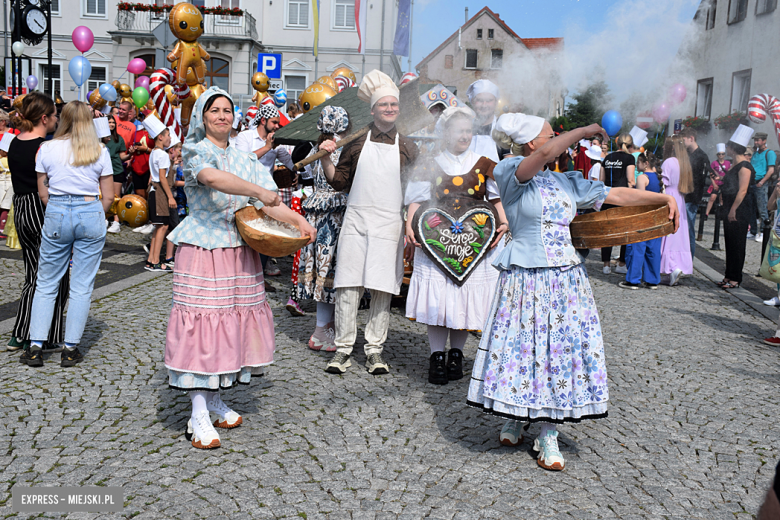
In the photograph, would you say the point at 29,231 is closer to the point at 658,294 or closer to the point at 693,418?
the point at 693,418

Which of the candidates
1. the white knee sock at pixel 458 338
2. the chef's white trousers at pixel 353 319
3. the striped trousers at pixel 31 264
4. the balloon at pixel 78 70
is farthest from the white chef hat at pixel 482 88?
the balloon at pixel 78 70

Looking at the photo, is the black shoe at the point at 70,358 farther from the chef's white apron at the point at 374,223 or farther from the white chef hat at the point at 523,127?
the white chef hat at the point at 523,127

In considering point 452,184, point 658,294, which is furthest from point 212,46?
point 452,184

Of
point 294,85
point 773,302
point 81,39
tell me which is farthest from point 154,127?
point 294,85

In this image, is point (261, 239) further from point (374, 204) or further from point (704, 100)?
point (704, 100)

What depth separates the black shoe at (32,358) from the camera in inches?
198

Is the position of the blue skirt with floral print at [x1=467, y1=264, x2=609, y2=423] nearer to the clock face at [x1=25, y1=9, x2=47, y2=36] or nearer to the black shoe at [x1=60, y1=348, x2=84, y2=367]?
the black shoe at [x1=60, y1=348, x2=84, y2=367]

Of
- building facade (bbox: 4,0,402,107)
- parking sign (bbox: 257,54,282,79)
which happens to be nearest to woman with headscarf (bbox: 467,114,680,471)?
parking sign (bbox: 257,54,282,79)

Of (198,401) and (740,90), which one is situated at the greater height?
(740,90)

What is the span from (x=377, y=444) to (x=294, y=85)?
34.7 m

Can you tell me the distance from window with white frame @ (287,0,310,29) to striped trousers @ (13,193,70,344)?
107 feet

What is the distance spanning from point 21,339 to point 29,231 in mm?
830

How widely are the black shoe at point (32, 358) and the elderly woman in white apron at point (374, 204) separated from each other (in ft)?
6.90

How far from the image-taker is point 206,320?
368 centimetres
